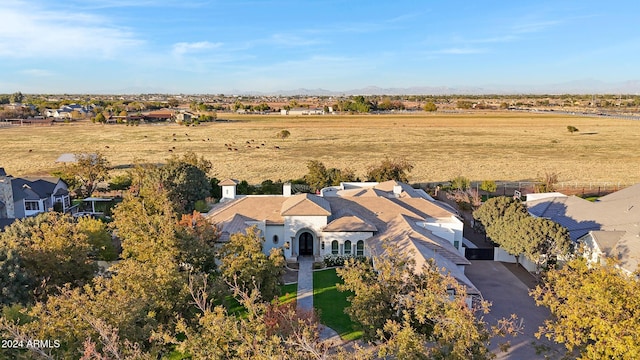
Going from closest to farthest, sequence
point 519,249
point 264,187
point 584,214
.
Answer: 1. point 519,249
2. point 584,214
3. point 264,187

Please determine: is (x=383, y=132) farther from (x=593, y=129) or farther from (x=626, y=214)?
(x=626, y=214)

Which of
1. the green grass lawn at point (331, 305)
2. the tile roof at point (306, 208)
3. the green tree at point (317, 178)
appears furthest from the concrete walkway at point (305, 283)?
the green tree at point (317, 178)

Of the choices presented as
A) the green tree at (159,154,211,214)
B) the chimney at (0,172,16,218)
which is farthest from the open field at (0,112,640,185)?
the chimney at (0,172,16,218)

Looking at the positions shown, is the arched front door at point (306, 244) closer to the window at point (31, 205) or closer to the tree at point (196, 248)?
the tree at point (196, 248)

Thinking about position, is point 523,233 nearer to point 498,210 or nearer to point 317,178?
point 498,210

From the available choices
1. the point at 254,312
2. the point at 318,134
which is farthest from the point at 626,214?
the point at 318,134

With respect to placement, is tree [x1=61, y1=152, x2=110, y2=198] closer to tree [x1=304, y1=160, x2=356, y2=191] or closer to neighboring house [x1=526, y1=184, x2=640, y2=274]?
tree [x1=304, y1=160, x2=356, y2=191]

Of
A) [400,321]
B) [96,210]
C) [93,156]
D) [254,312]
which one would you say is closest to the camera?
[254,312]
